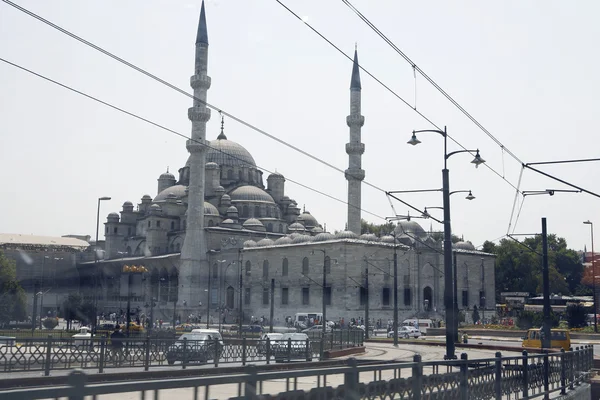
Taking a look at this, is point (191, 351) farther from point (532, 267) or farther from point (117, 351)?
point (532, 267)

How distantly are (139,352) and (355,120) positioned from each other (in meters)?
40.3

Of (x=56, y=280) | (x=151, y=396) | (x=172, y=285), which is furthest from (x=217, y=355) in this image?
(x=56, y=280)

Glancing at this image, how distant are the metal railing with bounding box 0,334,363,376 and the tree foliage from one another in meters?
58.0

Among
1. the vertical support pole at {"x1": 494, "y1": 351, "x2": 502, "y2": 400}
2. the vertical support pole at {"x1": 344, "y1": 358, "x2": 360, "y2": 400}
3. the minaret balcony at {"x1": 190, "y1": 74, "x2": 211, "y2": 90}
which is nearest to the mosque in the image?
the minaret balcony at {"x1": 190, "y1": 74, "x2": 211, "y2": 90}

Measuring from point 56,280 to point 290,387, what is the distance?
69799 millimetres

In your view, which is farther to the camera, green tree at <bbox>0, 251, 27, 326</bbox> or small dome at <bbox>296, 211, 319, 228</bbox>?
small dome at <bbox>296, 211, 319, 228</bbox>

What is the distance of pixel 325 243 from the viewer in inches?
2152

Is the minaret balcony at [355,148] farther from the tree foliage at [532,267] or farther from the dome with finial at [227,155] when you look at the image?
the tree foliage at [532,267]

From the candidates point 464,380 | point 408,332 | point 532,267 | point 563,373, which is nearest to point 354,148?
point 408,332

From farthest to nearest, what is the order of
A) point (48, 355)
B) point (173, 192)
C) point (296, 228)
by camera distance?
point (173, 192), point (296, 228), point (48, 355)

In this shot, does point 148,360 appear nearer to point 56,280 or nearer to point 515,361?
point 515,361

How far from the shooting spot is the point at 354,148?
54.4 m

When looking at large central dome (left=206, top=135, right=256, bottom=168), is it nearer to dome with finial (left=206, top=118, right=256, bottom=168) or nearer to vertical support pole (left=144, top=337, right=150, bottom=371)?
dome with finial (left=206, top=118, right=256, bottom=168)

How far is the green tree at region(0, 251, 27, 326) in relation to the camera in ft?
142
